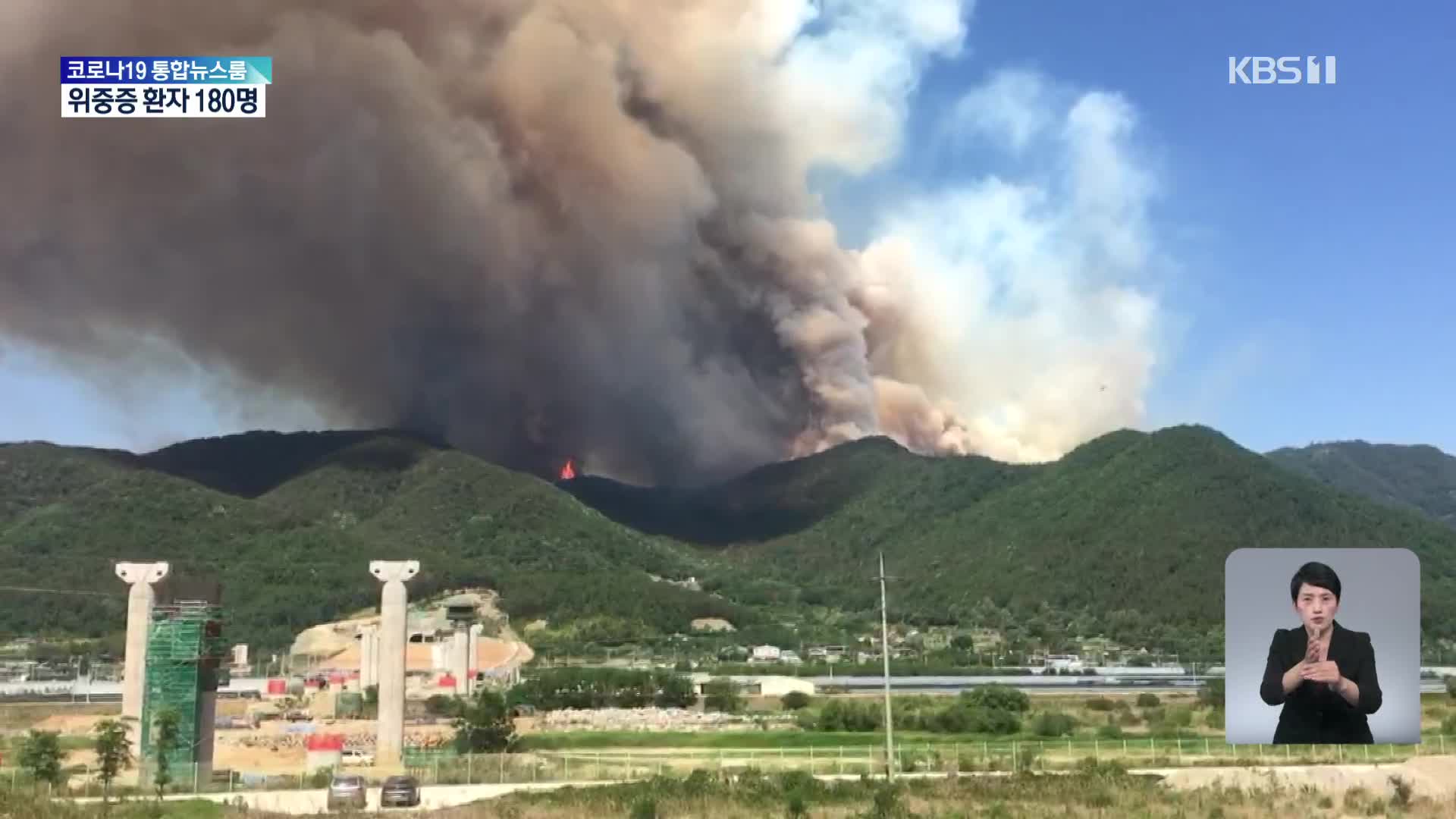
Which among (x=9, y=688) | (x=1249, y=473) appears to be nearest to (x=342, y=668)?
(x=9, y=688)

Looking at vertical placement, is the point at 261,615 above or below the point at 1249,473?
below

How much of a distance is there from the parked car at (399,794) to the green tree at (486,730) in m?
17.3

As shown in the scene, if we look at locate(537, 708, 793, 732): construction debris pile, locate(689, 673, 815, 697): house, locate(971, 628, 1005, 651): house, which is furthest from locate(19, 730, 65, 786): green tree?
locate(971, 628, 1005, 651): house

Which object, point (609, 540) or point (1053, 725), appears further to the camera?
point (609, 540)

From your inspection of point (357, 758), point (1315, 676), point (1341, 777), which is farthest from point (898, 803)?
point (357, 758)

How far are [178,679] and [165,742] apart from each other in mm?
2491

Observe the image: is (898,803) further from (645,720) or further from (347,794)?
(645,720)

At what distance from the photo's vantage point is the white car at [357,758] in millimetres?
50594

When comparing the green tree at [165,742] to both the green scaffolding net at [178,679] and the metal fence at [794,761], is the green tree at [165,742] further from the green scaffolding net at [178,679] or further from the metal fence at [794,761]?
the metal fence at [794,761]

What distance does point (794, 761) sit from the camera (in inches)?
1917

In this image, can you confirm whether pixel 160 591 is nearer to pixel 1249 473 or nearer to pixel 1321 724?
pixel 1321 724

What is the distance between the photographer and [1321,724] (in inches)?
1410

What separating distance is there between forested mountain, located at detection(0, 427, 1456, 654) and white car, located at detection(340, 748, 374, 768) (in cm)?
6816

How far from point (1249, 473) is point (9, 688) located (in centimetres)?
13568
